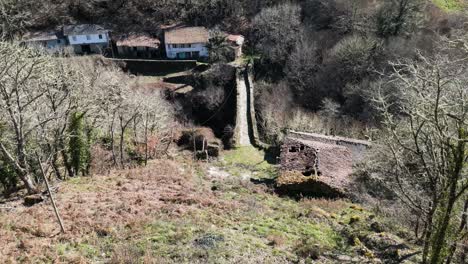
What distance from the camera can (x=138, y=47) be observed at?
55688mm

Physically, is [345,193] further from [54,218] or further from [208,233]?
[54,218]

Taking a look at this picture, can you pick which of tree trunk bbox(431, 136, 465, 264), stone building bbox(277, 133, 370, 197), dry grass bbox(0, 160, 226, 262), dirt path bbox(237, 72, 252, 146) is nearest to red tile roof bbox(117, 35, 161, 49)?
dirt path bbox(237, 72, 252, 146)

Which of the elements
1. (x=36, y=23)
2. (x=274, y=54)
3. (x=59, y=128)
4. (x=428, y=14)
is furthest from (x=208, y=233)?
(x=36, y=23)

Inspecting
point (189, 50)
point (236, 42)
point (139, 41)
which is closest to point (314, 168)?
point (236, 42)

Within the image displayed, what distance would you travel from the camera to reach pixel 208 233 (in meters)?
15.6

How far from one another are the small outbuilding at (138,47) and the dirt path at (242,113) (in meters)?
15.0

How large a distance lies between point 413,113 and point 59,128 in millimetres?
18709

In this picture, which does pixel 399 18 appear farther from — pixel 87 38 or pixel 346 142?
pixel 87 38

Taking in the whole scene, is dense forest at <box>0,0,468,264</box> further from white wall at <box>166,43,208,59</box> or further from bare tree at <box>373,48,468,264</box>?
white wall at <box>166,43,208,59</box>

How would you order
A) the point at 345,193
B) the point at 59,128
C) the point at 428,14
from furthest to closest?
the point at 428,14
the point at 345,193
the point at 59,128

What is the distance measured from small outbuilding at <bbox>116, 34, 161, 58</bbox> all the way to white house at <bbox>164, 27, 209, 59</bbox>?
2.02 m

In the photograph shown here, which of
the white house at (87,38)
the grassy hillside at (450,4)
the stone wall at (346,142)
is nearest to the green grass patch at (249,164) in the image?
the stone wall at (346,142)

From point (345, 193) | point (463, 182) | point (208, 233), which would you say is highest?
point (463, 182)

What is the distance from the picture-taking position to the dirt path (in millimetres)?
36291
